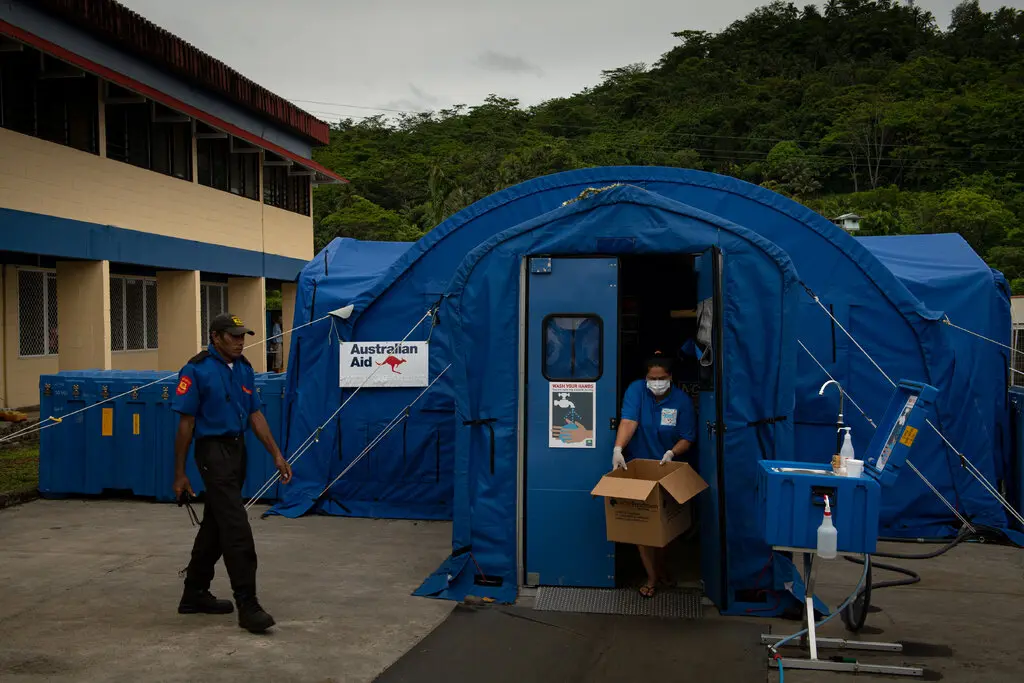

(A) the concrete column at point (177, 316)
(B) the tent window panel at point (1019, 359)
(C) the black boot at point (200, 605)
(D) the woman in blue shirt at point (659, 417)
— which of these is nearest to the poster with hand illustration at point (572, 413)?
(D) the woman in blue shirt at point (659, 417)

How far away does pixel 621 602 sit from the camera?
703 cm

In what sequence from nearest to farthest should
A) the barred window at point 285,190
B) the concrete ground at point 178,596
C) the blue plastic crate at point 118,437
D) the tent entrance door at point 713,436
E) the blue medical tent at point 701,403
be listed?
the concrete ground at point 178,596
the tent entrance door at point 713,436
the blue medical tent at point 701,403
the blue plastic crate at point 118,437
the barred window at point 285,190

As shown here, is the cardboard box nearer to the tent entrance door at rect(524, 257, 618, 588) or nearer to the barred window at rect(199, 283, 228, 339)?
the tent entrance door at rect(524, 257, 618, 588)

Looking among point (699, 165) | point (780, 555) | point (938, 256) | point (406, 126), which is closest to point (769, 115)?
point (699, 165)

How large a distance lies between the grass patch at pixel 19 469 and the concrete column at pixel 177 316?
6.67 metres

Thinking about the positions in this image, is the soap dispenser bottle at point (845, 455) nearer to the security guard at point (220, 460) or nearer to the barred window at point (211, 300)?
the security guard at point (220, 460)

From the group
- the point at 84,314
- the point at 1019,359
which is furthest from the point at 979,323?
the point at 84,314

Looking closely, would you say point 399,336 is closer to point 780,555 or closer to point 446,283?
point 446,283

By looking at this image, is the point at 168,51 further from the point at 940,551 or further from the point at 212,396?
the point at 940,551

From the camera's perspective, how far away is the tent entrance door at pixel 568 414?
23.9 feet

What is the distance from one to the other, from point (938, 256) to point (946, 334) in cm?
182

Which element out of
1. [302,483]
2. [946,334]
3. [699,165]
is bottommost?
[302,483]

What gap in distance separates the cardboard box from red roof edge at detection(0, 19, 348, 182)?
40.8ft

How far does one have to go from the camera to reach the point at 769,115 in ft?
249
